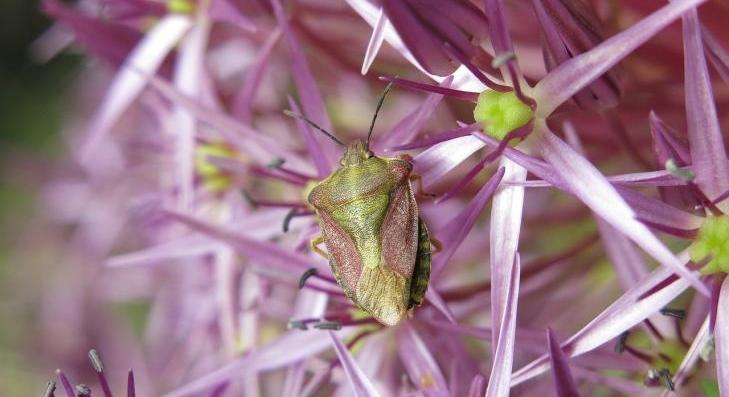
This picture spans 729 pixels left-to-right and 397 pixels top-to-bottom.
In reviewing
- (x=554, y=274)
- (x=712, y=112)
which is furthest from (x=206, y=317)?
(x=712, y=112)

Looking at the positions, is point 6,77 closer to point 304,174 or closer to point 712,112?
point 304,174

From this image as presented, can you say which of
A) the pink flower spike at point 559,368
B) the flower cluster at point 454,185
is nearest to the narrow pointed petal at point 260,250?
the flower cluster at point 454,185

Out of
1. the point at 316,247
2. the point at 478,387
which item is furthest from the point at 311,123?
the point at 478,387

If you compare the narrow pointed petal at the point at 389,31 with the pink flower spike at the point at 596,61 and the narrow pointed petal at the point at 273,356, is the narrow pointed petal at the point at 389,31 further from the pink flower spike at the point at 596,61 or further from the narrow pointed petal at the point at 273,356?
the narrow pointed petal at the point at 273,356

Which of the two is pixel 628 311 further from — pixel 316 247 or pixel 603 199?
pixel 316 247

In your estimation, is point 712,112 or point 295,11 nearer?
point 712,112

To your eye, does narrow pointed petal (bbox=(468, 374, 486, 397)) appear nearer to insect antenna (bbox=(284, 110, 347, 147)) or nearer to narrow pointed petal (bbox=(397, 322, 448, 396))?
narrow pointed petal (bbox=(397, 322, 448, 396))
